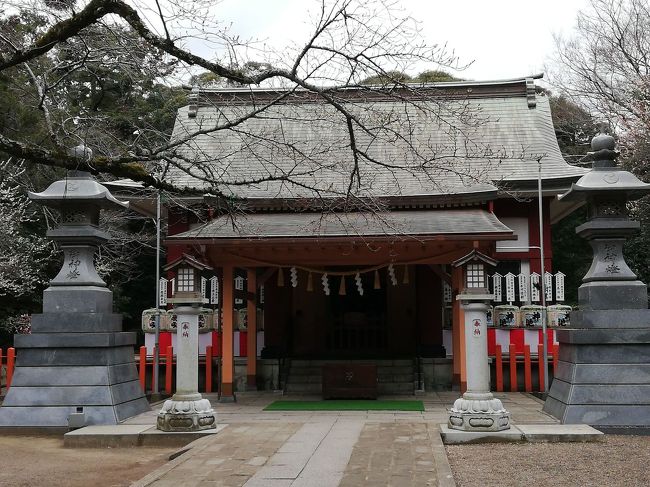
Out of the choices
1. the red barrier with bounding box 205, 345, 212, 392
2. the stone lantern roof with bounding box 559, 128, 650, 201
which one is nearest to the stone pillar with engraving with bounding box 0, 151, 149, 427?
the red barrier with bounding box 205, 345, 212, 392

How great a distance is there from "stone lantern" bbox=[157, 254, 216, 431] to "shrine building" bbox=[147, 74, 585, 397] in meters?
1.47

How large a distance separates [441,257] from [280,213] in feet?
13.6

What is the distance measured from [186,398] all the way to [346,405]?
149 inches

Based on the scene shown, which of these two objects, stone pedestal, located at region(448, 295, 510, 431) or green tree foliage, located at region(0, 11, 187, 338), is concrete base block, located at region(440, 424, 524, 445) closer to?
stone pedestal, located at region(448, 295, 510, 431)

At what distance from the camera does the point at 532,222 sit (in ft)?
55.2

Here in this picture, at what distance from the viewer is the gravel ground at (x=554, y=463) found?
7.19 meters

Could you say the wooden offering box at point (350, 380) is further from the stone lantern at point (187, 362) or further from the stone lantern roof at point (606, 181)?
the stone lantern roof at point (606, 181)

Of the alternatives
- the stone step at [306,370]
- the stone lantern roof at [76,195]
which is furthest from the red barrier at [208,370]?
the stone lantern roof at [76,195]

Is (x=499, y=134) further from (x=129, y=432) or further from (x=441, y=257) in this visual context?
(x=129, y=432)

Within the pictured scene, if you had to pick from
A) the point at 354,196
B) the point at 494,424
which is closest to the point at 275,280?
the point at 494,424

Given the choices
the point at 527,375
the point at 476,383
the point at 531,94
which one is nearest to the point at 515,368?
the point at 527,375

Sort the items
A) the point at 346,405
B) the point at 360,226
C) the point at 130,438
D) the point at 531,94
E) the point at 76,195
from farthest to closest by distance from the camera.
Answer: the point at 531,94, the point at 360,226, the point at 346,405, the point at 76,195, the point at 130,438

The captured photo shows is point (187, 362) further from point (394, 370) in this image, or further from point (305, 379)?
point (394, 370)

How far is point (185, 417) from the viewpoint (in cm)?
1003
